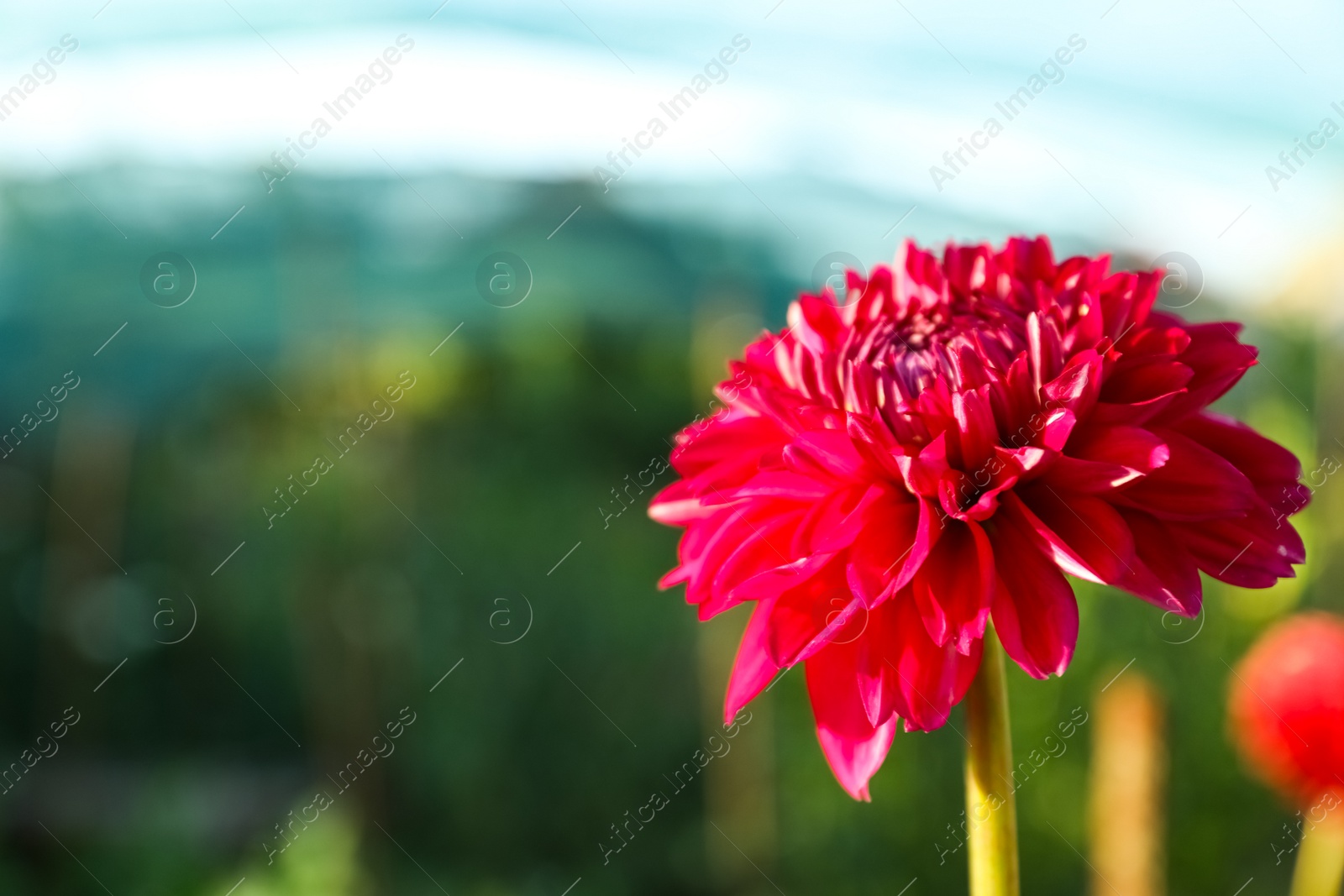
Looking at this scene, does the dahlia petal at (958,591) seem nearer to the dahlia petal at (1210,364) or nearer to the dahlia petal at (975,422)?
the dahlia petal at (975,422)

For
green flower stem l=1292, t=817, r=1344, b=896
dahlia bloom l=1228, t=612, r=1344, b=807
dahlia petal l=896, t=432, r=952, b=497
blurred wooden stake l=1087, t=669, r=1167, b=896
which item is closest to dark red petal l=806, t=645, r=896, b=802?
dahlia petal l=896, t=432, r=952, b=497

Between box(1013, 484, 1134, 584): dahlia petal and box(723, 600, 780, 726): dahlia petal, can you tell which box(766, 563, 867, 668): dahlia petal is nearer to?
box(723, 600, 780, 726): dahlia petal

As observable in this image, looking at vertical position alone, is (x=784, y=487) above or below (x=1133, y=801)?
above

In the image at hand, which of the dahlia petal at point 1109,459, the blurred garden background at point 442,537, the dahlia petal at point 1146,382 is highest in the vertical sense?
the dahlia petal at point 1146,382

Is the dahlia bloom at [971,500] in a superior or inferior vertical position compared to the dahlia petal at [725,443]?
superior

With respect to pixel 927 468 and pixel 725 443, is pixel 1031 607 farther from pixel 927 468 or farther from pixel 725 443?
pixel 725 443

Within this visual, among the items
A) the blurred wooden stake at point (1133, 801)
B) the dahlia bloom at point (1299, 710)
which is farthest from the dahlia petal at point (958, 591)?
the blurred wooden stake at point (1133, 801)

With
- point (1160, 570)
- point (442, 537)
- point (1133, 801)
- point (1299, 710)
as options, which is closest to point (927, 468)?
point (1160, 570)
